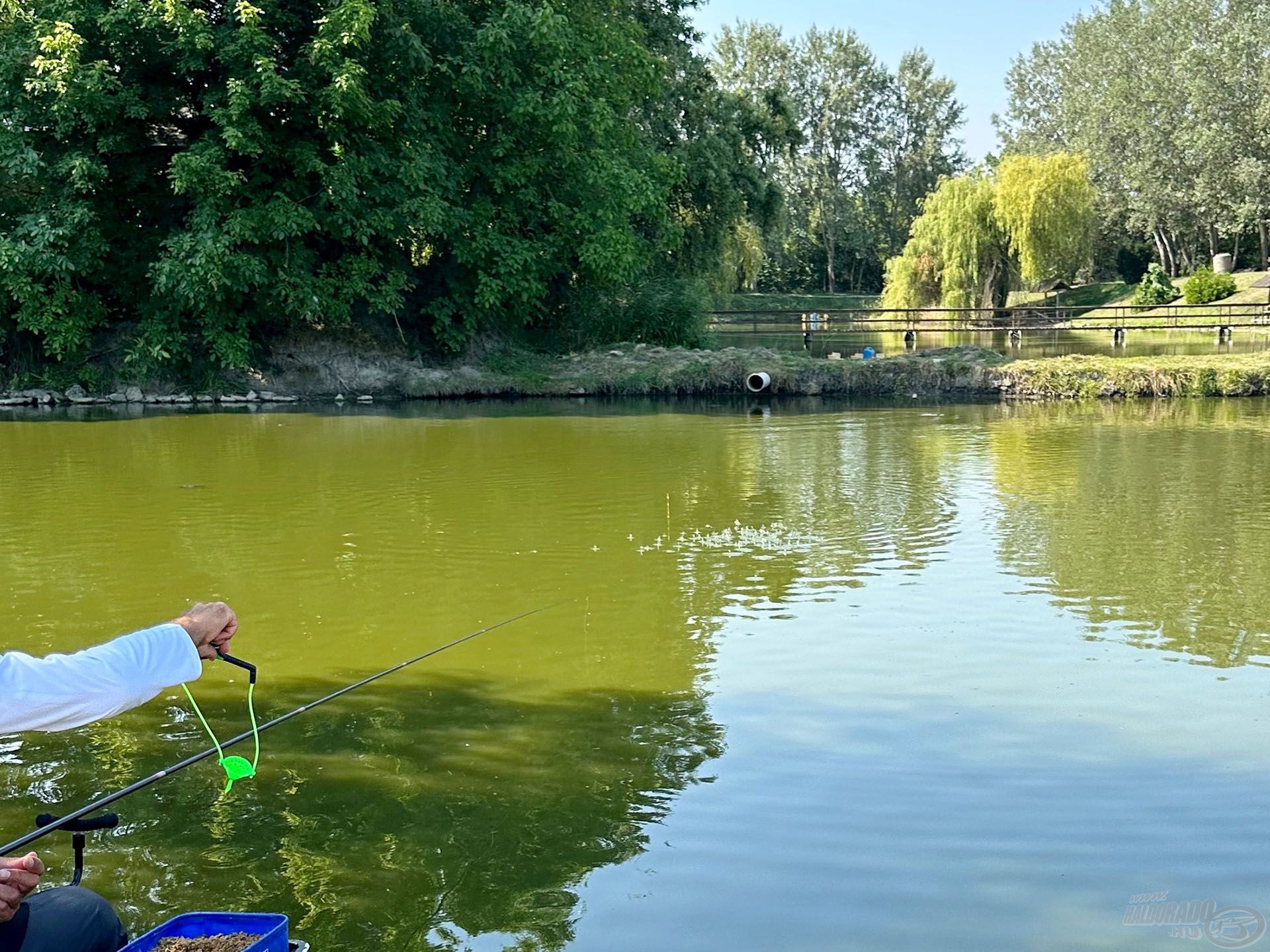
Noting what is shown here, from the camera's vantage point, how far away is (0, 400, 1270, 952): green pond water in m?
4.79

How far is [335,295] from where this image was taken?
27000mm

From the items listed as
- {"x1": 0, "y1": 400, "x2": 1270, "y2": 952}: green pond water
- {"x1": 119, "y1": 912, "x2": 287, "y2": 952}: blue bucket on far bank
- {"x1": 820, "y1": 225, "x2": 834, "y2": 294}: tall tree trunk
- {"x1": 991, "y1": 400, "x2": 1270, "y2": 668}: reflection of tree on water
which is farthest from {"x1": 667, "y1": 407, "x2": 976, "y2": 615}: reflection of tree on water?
Answer: {"x1": 820, "y1": 225, "x2": 834, "y2": 294}: tall tree trunk

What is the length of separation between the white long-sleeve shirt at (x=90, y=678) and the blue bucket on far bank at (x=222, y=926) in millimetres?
748

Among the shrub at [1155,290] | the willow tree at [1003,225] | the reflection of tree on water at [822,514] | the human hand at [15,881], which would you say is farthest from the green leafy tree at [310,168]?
the shrub at [1155,290]

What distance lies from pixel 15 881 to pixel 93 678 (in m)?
0.56

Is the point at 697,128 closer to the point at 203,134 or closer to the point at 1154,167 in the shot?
the point at 203,134

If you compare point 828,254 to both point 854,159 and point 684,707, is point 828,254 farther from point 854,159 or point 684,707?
point 684,707

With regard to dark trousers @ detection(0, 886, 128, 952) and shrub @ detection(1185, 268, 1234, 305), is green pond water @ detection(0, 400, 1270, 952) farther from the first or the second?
shrub @ detection(1185, 268, 1234, 305)

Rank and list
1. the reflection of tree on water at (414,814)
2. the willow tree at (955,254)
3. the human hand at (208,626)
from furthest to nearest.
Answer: the willow tree at (955,254)
the reflection of tree on water at (414,814)
the human hand at (208,626)

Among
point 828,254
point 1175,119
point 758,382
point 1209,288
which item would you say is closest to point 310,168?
point 758,382

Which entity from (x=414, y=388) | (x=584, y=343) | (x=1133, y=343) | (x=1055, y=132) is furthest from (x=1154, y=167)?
(x=414, y=388)

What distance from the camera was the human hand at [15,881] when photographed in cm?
313

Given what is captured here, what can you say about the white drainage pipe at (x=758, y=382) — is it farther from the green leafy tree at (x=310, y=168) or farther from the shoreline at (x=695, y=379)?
the green leafy tree at (x=310, y=168)

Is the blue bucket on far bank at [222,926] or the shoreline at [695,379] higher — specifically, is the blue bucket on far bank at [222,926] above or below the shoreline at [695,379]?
below
